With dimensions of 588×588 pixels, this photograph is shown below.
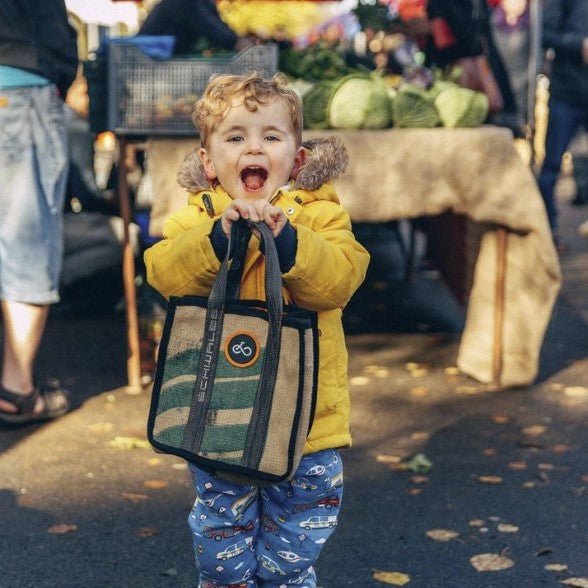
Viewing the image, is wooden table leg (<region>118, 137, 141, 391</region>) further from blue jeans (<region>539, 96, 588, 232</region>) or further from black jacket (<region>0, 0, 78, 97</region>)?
blue jeans (<region>539, 96, 588, 232</region>)

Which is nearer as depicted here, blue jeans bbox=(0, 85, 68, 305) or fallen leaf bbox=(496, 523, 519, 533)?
fallen leaf bbox=(496, 523, 519, 533)

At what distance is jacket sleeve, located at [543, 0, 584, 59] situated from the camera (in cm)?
846

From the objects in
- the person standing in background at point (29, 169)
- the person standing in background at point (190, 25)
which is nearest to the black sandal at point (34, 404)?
the person standing in background at point (29, 169)

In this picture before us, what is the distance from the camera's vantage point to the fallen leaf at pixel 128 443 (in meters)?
4.83

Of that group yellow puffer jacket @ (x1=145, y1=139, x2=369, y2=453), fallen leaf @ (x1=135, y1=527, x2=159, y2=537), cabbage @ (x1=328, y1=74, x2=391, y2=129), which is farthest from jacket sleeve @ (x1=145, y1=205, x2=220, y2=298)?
cabbage @ (x1=328, y1=74, x2=391, y2=129)

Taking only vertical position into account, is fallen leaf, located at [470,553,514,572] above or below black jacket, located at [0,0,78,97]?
below

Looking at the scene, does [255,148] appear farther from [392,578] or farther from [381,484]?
[381,484]

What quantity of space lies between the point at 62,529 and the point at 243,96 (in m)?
1.86

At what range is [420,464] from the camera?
4.61 metres

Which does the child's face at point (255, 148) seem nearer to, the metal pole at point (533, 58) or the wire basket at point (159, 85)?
the wire basket at point (159, 85)

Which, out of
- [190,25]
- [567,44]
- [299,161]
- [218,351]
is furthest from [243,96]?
[567,44]

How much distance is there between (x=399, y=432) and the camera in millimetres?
5062

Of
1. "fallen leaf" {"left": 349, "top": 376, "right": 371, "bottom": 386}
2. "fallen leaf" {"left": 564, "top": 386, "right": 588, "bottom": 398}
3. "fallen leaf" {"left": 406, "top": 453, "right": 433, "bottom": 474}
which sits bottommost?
"fallen leaf" {"left": 349, "top": 376, "right": 371, "bottom": 386}

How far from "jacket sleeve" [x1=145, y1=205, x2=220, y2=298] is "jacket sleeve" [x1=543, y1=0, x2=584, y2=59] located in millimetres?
6250
